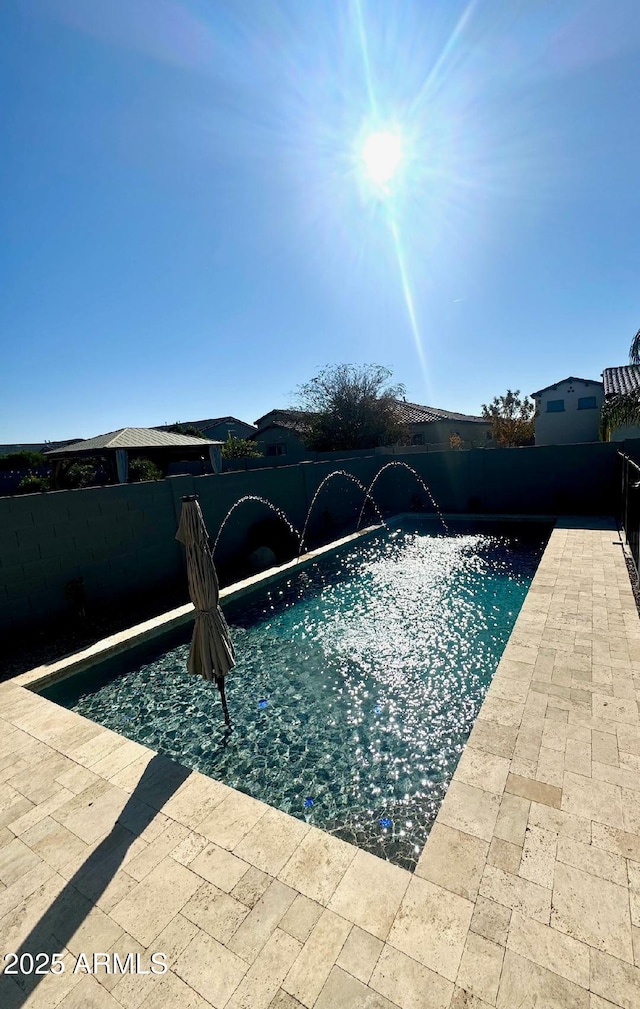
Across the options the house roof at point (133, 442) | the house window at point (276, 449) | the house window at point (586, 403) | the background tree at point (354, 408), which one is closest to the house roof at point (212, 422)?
the house window at point (276, 449)

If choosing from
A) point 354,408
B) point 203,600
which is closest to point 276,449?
point 354,408

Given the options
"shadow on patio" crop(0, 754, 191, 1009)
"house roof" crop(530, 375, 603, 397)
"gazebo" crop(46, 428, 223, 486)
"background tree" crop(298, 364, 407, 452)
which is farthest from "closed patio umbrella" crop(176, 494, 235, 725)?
"house roof" crop(530, 375, 603, 397)

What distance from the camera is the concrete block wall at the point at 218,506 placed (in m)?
6.67

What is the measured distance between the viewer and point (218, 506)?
10070mm

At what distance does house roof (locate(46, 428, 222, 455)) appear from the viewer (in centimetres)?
1334

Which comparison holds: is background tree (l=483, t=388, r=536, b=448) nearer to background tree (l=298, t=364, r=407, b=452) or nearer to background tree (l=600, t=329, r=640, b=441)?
background tree (l=298, t=364, r=407, b=452)

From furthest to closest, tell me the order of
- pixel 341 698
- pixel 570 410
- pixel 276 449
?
pixel 276 449, pixel 570 410, pixel 341 698

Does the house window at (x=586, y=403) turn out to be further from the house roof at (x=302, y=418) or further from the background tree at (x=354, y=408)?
the background tree at (x=354, y=408)

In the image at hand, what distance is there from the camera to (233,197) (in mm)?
9180

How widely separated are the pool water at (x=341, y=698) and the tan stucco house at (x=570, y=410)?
809 inches

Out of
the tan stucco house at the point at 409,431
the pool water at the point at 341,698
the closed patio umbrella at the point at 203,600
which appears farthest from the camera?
the tan stucco house at the point at 409,431

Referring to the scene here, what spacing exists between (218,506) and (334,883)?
27.1 ft

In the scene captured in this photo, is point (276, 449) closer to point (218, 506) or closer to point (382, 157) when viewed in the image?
point (218, 506)

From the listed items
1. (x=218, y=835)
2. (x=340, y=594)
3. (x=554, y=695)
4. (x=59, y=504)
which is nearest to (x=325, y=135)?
(x=59, y=504)
